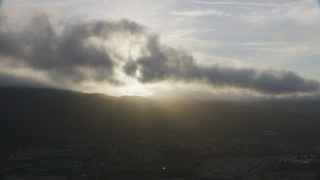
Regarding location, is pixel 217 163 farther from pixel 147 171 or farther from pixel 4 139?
pixel 4 139

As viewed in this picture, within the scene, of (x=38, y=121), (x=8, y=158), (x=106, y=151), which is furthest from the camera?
(x=38, y=121)

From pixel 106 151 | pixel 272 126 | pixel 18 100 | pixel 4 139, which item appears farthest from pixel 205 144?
pixel 18 100

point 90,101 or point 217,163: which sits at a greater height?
point 90,101

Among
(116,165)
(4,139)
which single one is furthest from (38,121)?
(116,165)

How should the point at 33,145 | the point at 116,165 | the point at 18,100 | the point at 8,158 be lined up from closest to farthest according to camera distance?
the point at 116,165 < the point at 8,158 < the point at 33,145 < the point at 18,100

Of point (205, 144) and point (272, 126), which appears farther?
point (272, 126)

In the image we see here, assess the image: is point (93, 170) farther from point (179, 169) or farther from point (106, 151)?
point (106, 151)
